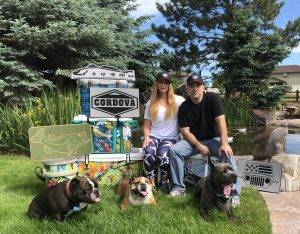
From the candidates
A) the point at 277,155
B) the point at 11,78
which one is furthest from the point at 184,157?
the point at 11,78

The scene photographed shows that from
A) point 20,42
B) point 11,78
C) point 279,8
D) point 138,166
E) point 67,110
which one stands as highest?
point 279,8

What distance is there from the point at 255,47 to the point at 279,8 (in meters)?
7.99

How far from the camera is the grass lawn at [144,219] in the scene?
391 cm

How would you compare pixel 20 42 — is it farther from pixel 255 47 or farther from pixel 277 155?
pixel 255 47

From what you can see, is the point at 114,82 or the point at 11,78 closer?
the point at 114,82

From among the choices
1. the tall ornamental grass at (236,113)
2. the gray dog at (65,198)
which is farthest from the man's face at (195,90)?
the tall ornamental grass at (236,113)

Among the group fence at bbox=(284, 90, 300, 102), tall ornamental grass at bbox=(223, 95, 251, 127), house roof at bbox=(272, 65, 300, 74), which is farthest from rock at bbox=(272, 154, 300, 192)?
house roof at bbox=(272, 65, 300, 74)

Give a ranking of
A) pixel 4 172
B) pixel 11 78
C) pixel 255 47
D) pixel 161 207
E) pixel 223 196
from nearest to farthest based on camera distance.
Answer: pixel 223 196
pixel 161 207
pixel 4 172
pixel 11 78
pixel 255 47

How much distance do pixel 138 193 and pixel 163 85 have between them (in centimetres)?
150

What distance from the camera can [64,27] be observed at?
9.85 metres

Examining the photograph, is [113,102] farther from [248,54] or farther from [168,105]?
[248,54]

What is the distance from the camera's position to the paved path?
4047 millimetres

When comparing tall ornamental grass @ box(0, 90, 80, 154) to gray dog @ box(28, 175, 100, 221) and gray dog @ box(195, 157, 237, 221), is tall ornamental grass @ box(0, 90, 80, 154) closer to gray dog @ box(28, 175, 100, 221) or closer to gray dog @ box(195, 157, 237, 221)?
gray dog @ box(28, 175, 100, 221)

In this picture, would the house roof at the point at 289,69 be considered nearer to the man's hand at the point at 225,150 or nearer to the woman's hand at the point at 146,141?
the woman's hand at the point at 146,141
